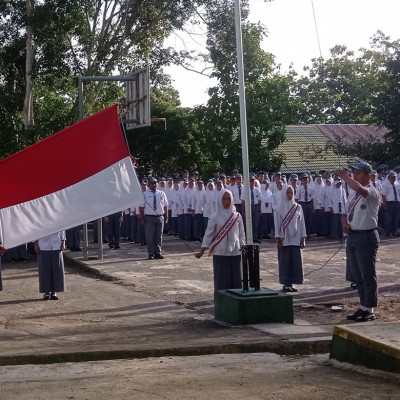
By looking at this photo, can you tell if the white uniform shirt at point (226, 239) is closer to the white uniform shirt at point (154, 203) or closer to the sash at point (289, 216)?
the sash at point (289, 216)

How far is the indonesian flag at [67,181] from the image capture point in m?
10.3

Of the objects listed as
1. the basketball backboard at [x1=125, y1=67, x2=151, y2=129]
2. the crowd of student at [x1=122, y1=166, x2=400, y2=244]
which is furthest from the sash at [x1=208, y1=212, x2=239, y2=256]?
the crowd of student at [x1=122, y1=166, x2=400, y2=244]

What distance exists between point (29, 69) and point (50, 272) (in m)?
15.0

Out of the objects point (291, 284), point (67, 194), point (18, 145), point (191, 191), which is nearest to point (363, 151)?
point (191, 191)

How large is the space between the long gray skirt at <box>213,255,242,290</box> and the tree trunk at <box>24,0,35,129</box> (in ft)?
51.8

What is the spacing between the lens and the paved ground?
7.66m

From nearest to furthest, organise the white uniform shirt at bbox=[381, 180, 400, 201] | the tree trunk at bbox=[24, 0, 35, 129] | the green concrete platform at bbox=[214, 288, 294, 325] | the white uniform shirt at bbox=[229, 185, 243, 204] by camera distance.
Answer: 1. the green concrete platform at bbox=[214, 288, 294, 325]
2. the white uniform shirt at bbox=[229, 185, 243, 204]
3. the white uniform shirt at bbox=[381, 180, 400, 201]
4. the tree trunk at bbox=[24, 0, 35, 129]

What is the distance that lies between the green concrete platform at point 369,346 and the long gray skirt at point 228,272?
3.72 meters

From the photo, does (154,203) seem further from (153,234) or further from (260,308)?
(260,308)

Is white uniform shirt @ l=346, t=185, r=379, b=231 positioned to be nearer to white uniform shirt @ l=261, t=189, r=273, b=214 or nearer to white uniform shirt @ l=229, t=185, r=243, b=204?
white uniform shirt @ l=229, t=185, r=243, b=204

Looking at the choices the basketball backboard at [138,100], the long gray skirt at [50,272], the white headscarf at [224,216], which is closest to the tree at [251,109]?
the basketball backboard at [138,100]

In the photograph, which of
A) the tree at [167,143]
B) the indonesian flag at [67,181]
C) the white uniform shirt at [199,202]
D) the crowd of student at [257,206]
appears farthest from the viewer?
the tree at [167,143]

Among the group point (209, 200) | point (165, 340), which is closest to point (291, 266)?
point (165, 340)

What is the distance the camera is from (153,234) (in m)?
20.8
